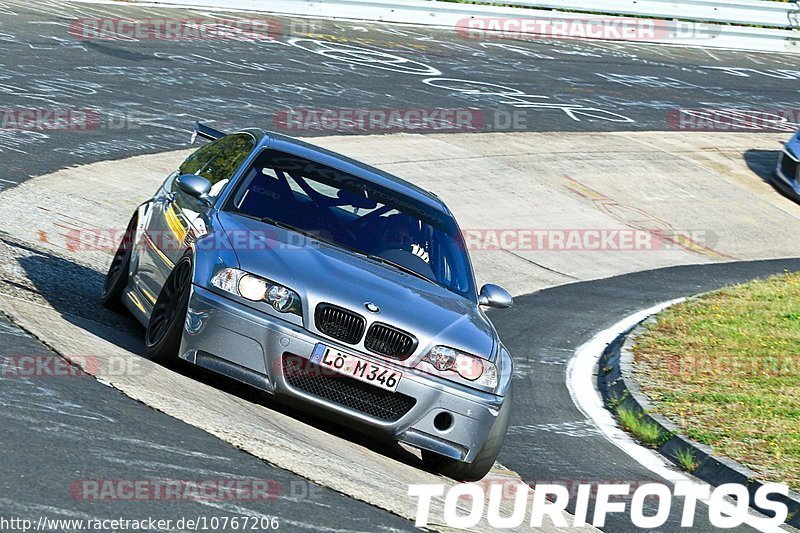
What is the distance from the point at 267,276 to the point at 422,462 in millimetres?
1489

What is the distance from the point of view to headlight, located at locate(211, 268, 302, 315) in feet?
23.0

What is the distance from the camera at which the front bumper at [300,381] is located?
692cm

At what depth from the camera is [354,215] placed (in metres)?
8.24

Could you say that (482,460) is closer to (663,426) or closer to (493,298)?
(493,298)

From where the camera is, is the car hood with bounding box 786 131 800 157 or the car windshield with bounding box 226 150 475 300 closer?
the car windshield with bounding box 226 150 475 300

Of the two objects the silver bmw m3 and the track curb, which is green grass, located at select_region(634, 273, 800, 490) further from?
the silver bmw m3

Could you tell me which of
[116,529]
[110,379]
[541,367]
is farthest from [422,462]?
[541,367]

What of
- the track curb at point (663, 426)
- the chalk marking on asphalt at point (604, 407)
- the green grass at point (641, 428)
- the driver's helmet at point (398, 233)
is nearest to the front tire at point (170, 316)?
the driver's helmet at point (398, 233)

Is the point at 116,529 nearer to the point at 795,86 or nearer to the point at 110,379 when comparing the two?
the point at 110,379

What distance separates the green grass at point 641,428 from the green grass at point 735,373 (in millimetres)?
164

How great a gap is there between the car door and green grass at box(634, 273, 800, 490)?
11.8 ft

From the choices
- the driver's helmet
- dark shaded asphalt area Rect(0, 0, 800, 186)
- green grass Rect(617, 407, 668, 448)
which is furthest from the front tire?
dark shaded asphalt area Rect(0, 0, 800, 186)

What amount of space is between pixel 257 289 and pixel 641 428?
3564 millimetres

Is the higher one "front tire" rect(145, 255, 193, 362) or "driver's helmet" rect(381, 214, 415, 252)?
"driver's helmet" rect(381, 214, 415, 252)
